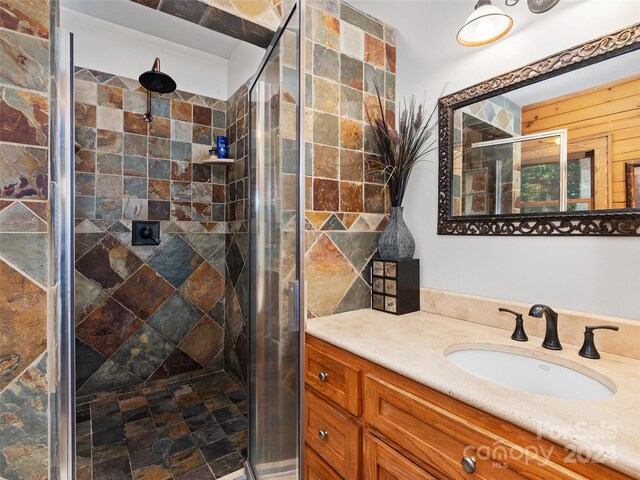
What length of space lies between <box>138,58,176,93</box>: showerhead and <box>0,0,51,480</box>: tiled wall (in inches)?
53.8

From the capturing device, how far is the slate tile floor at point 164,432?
1.57 meters

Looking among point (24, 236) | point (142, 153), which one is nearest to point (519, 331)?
point (24, 236)

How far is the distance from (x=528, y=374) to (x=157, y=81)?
268cm

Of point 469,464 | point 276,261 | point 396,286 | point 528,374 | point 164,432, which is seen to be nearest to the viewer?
point 469,464

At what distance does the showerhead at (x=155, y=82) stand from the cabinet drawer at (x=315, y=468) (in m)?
2.39

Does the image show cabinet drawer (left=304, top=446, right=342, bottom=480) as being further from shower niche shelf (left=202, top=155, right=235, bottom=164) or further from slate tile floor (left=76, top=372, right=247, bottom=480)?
shower niche shelf (left=202, top=155, right=235, bottom=164)

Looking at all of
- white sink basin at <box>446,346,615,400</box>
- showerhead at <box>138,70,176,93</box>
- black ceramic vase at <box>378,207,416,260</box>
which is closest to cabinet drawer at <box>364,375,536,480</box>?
white sink basin at <box>446,346,615,400</box>

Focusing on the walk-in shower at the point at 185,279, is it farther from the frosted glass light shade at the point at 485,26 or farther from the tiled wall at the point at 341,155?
the frosted glass light shade at the point at 485,26

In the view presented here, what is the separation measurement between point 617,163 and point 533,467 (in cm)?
93

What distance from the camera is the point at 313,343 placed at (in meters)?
1.23

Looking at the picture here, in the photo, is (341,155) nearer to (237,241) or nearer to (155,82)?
(237,241)

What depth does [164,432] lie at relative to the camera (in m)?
1.85

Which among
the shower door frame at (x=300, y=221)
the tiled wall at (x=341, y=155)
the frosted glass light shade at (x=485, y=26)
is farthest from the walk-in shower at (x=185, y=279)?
the frosted glass light shade at (x=485, y=26)

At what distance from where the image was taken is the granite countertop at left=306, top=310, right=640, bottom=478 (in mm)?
556
